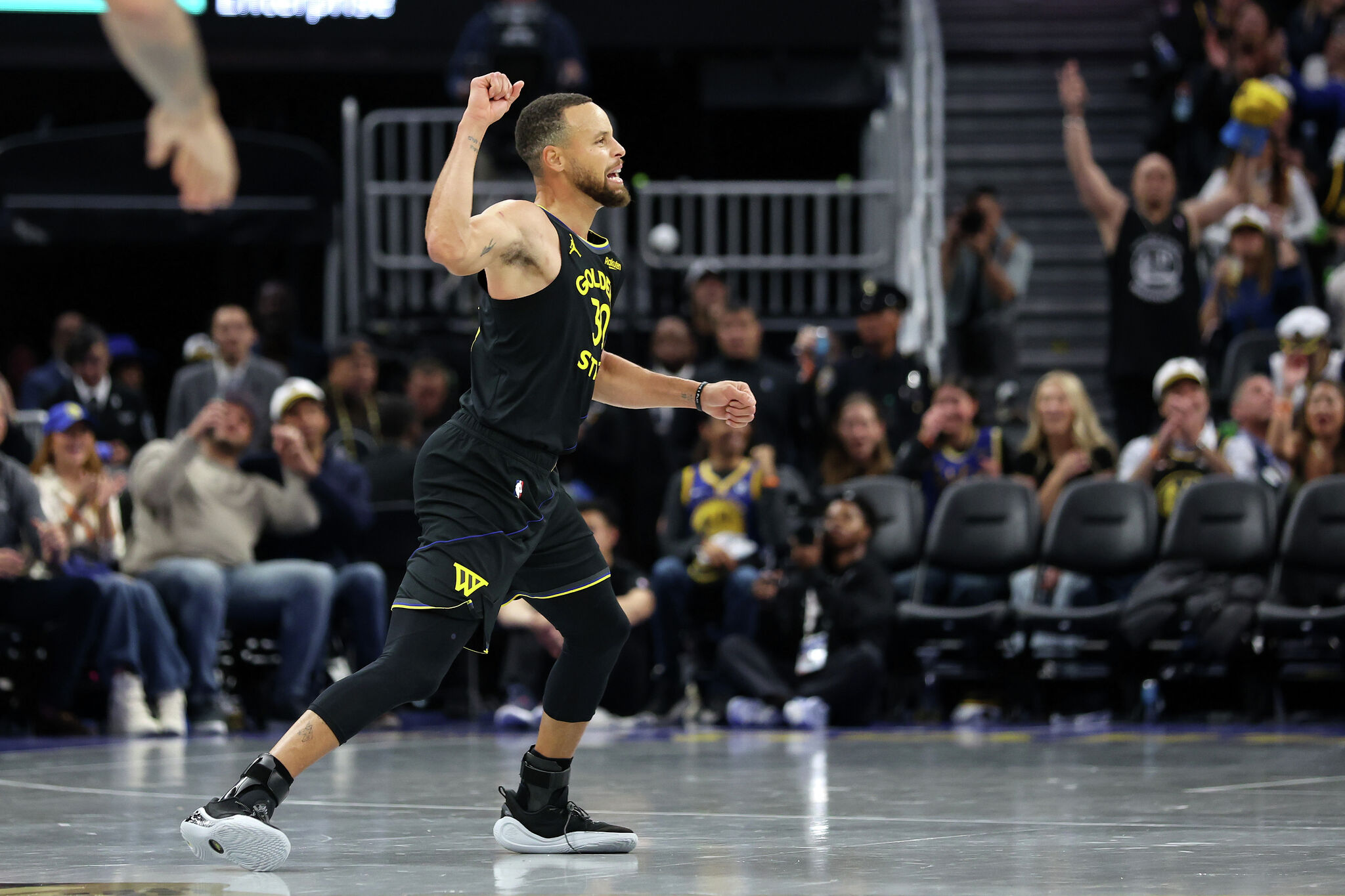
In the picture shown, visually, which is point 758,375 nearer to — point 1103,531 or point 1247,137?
point 1103,531

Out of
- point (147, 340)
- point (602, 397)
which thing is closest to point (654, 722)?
point (602, 397)

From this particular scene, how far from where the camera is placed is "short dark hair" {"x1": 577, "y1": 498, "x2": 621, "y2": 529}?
1073 centimetres

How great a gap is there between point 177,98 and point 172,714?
815cm

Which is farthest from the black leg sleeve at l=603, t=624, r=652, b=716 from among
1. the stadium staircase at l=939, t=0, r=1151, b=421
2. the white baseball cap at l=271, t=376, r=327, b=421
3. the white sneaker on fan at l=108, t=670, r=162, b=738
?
the stadium staircase at l=939, t=0, r=1151, b=421

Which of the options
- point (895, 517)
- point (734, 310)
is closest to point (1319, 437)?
point (895, 517)

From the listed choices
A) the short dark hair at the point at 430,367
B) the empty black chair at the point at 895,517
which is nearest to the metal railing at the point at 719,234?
the short dark hair at the point at 430,367

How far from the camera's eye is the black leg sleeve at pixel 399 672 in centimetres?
485

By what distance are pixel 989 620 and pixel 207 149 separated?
833cm

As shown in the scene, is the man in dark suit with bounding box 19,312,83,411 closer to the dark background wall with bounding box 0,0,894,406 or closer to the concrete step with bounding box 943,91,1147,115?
the dark background wall with bounding box 0,0,894,406

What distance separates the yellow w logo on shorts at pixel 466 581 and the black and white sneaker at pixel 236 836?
76cm

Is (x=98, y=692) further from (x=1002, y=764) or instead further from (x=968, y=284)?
(x=968, y=284)

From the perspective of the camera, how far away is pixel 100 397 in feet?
39.9

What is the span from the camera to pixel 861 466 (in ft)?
38.3

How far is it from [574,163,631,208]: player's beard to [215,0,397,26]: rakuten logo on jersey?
1158 cm
